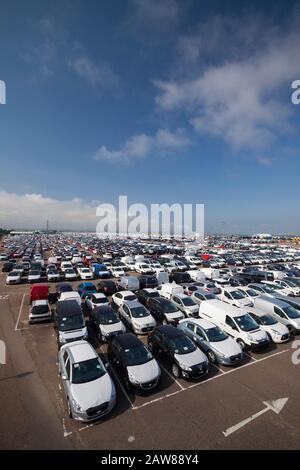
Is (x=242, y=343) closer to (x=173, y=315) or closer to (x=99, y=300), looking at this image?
(x=173, y=315)

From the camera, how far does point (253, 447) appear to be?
20.7 feet

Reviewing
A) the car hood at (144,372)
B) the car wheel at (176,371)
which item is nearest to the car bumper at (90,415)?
the car hood at (144,372)

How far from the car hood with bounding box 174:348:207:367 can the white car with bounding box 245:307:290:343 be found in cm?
544

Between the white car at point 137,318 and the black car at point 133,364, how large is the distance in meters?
3.01

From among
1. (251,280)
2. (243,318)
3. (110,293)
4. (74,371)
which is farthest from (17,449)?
(251,280)

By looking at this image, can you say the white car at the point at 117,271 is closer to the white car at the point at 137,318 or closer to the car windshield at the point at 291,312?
the white car at the point at 137,318

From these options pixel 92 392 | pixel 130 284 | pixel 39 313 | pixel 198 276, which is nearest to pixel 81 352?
pixel 92 392

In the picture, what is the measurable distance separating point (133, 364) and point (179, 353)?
205 centimetres

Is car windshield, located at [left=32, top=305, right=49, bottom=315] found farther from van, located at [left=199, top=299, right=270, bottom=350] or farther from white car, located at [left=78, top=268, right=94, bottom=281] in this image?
white car, located at [left=78, top=268, right=94, bottom=281]

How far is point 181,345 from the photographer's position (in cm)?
1020

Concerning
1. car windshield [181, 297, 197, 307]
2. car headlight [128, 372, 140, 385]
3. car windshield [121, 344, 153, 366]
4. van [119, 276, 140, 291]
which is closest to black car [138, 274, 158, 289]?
van [119, 276, 140, 291]

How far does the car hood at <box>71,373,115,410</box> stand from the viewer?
7.22 m
